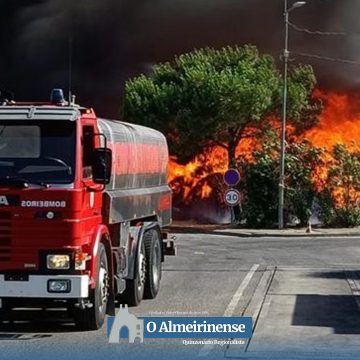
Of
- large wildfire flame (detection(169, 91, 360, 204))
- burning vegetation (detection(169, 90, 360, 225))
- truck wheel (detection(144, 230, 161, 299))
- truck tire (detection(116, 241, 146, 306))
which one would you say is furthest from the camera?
large wildfire flame (detection(169, 91, 360, 204))

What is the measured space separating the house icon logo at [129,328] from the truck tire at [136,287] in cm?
179

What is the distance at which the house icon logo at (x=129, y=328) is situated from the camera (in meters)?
11.1

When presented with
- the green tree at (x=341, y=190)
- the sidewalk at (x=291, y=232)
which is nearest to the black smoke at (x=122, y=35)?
the green tree at (x=341, y=190)

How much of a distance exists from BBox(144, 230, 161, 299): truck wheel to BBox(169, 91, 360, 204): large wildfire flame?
88.3 feet

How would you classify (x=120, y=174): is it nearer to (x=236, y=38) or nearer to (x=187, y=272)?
(x=187, y=272)

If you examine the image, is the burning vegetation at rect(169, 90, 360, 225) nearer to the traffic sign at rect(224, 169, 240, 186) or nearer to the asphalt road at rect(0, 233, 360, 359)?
the traffic sign at rect(224, 169, 240, 186)

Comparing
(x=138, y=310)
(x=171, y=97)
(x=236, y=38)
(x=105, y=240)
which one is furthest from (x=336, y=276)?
(x=236, y=38)

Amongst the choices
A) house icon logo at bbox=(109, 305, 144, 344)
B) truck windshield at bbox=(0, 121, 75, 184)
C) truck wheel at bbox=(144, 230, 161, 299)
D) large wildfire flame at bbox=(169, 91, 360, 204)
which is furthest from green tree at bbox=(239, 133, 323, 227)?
truck windshield at bbox=(0, 121, 75, 184)

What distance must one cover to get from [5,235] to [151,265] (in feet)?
14.5

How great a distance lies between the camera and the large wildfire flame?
144 ft

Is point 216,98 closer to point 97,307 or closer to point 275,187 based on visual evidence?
point 275,187

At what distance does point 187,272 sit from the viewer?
1964 cm

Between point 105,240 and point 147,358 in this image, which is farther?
point 105,240

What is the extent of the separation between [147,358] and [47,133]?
10.2 ft
